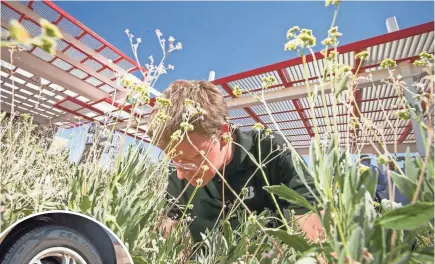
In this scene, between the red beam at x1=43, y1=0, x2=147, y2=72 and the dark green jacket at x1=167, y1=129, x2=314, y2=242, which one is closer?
the dark green jacket at x1=167, y1=129, x2=314, y2=242

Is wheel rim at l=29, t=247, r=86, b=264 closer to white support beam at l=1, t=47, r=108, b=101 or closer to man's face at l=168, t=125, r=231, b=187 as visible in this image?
man's face at l=168, t=125, r=231, b=187

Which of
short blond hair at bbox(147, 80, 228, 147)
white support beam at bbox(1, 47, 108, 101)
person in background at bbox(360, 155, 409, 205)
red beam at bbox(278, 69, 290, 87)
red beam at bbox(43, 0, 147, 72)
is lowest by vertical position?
person in background at bbox(360, 155, 409, 205)

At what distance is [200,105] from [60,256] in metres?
1.21

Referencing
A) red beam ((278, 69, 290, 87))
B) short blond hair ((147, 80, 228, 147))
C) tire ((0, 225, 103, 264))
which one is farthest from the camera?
red beam ((278, 69, 290, 87))

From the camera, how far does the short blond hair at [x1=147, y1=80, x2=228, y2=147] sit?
146 cm

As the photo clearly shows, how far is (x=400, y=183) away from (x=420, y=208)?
3.5 inches

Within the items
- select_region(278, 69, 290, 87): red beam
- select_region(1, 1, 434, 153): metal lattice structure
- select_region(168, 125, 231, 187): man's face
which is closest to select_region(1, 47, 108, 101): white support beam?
select_region(1, 1, 434, 153): metal lattice structure

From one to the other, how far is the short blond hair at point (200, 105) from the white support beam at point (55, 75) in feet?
20.8

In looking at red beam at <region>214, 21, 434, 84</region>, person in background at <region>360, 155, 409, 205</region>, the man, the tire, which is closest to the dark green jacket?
the man

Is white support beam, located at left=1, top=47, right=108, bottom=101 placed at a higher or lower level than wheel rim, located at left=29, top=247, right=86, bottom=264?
higher

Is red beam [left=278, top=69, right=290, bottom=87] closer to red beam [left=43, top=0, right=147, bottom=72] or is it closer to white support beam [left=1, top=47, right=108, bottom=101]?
red beam [left=43, top=0, right=147, bottom=72]

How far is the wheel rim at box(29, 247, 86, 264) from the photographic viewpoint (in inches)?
16.6

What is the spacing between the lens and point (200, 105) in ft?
5.25

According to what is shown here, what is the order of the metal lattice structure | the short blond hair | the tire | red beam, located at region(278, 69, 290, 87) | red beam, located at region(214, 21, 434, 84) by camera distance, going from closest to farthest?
1. the tire
2. the short blond hair
3. red beam, located at region(214, 21, 434, 84)
4. the metal lattice structure
5. red beam, located at region(278, 69, 290, 87)
